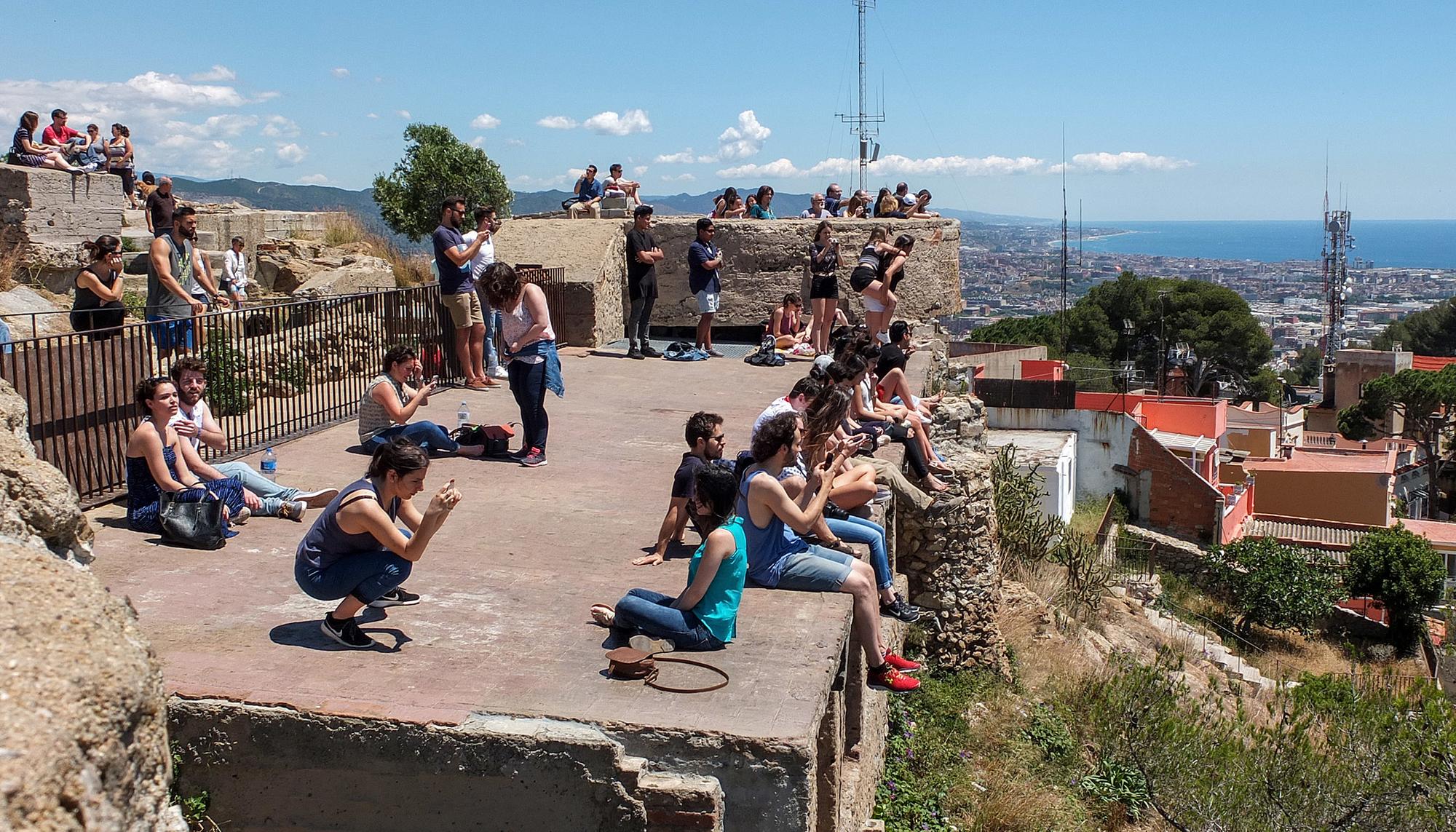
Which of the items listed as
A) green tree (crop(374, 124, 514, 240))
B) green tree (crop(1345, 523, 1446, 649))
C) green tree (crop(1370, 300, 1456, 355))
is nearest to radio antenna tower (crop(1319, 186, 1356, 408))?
green tree (crop(1370, 300, 1456, 355))

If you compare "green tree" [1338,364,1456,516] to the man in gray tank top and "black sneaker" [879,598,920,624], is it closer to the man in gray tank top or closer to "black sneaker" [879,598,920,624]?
"black sneaker" [879,598,920,624]

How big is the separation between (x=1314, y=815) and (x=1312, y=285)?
674ft

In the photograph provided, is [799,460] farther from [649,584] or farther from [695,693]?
[695,693]

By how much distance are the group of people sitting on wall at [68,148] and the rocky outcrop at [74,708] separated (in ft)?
51.7

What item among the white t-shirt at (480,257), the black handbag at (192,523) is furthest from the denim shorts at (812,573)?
the white t-shirt at (480,257)

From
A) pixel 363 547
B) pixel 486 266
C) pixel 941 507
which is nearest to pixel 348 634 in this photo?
pixel 363 547

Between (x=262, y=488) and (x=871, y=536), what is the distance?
3739mm

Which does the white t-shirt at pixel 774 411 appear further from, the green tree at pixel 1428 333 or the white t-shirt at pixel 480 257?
the green tree at pixel 1428 333

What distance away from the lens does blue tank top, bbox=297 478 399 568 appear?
18.0ft

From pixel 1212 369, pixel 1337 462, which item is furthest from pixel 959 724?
pixel 1212 369

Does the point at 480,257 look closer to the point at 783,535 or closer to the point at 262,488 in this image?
the point at 262,488

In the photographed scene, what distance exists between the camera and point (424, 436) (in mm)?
9148

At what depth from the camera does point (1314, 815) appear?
10.8 metres

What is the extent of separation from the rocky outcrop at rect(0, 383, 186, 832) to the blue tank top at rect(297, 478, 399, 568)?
7.47 ft
